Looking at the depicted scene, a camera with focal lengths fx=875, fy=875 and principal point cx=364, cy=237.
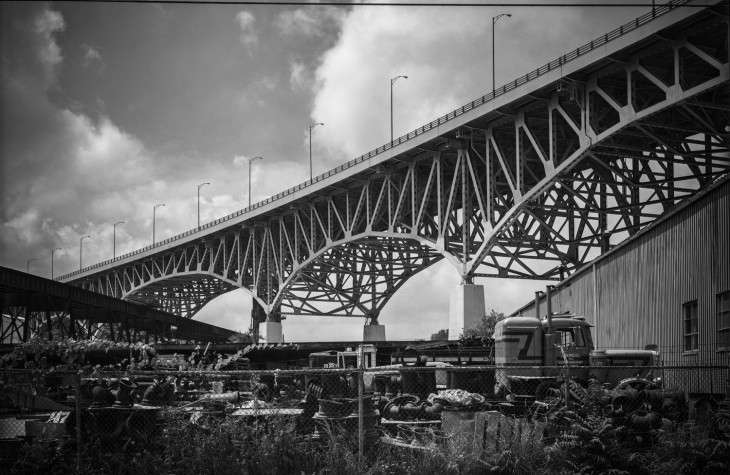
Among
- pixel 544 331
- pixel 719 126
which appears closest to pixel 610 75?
pixel 719 126

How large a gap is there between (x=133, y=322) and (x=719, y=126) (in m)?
69.3

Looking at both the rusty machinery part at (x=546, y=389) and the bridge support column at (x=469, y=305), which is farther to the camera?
the bridge support column at (x=469, y=305)

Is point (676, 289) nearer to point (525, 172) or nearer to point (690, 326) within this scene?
point (690, 326)

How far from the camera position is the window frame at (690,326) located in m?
24.1

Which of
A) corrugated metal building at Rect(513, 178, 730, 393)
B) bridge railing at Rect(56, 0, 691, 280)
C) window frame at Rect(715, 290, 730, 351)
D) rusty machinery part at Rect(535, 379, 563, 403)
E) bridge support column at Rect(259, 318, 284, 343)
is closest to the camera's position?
rusty machinery part at Rect(535, 379, 563, 403)

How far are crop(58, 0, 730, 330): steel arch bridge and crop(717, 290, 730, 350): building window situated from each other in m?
3.74

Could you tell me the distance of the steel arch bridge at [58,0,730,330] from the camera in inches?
1666

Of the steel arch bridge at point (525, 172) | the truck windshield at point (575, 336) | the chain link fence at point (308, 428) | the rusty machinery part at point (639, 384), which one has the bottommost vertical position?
the chain link fence at point (308, 428)

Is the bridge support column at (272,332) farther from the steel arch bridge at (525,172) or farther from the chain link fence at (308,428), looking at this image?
the chain link fence at (308,428)

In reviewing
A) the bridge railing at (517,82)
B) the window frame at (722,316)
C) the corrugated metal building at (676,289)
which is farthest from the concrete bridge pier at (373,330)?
the window frame at (722,316)

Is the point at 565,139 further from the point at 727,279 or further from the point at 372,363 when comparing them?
the point at 727,279

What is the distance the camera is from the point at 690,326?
24688 mm

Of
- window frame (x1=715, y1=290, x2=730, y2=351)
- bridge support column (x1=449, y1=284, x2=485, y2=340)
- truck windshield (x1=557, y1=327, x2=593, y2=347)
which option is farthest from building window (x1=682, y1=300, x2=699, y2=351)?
bridge support column (x1=449, y1=284, x2=485, y2=340)

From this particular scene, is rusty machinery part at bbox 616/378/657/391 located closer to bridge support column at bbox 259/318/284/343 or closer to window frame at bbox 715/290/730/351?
window frame at bbox 715/290/730/351
